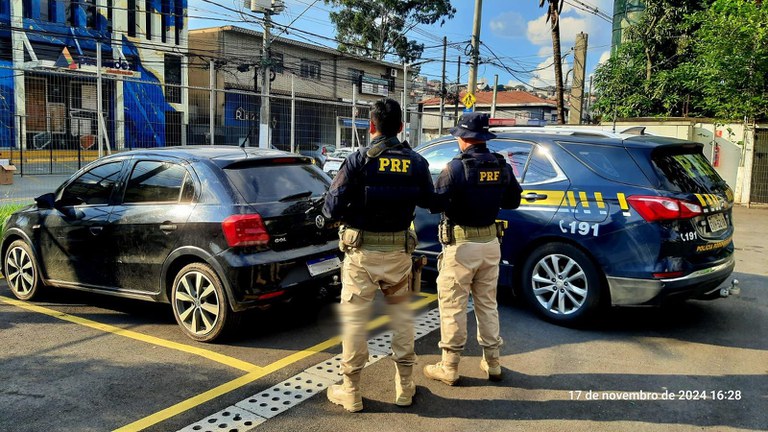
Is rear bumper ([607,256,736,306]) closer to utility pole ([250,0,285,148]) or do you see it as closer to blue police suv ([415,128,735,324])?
blue police suv ([415,128,735,324])

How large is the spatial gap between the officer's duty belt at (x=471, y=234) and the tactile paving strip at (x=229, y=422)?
1.66m

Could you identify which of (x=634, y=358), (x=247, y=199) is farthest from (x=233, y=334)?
(x=634, y=358)

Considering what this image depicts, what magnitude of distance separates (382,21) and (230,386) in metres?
39.0

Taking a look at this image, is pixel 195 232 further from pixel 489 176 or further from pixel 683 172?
pixel 683 172

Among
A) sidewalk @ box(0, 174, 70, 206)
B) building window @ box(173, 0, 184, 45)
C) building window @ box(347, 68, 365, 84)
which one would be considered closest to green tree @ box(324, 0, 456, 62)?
building window @ box(347, 68, 365, 84)

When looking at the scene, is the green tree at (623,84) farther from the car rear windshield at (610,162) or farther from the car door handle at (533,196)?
the car door handle at (533,196)

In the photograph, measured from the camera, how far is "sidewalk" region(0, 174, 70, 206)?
1021 centimetres

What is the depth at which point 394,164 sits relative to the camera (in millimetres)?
3521

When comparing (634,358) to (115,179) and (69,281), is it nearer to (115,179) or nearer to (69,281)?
(115,179)

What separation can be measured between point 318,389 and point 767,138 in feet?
60.1

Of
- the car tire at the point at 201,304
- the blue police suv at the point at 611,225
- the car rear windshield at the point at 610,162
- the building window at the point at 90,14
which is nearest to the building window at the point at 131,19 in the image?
the building window at the point at 90,14

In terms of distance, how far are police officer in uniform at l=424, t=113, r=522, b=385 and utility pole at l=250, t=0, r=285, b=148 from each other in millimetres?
9963

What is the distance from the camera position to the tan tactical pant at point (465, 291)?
3865 millimetres

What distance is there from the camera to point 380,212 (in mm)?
3525
